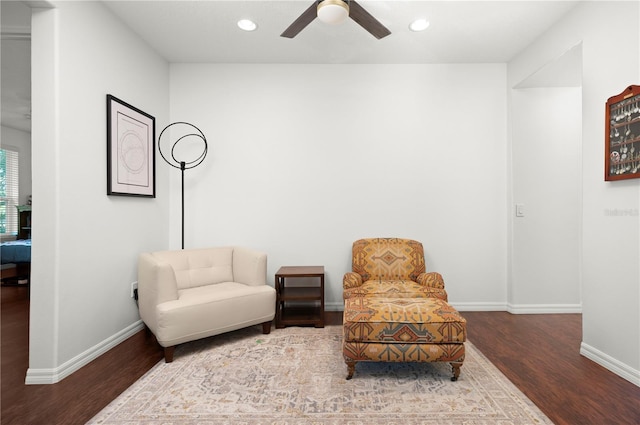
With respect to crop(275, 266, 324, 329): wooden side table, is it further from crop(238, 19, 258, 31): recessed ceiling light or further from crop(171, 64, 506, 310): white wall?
crop(238, 19, 258, 31): recessed ceiling light

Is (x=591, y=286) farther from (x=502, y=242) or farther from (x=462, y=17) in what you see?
(x=462, y=17)

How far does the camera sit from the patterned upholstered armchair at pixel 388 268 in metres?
2.75

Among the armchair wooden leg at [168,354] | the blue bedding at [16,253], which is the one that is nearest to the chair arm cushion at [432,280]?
the armchair wooden leg at [168,354]

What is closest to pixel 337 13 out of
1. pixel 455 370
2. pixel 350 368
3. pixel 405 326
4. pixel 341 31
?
pixel 341 31

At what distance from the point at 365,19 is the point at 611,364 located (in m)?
2.96

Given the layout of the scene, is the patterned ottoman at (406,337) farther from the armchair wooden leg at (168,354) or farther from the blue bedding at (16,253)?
the blue bedding at (16,253)

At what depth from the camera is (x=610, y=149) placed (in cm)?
215

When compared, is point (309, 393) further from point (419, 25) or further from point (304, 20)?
point (419, 25)

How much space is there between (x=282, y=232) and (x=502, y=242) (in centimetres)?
252

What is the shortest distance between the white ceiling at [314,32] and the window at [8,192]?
9.15 ft

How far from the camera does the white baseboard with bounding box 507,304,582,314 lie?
10.7ft

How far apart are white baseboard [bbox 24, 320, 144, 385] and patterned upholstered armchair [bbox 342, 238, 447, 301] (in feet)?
6.60

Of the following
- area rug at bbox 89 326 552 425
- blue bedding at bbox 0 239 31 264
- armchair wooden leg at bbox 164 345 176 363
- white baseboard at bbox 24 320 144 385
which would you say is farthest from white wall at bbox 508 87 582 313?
blue bedding at bbox 0 239 31 264

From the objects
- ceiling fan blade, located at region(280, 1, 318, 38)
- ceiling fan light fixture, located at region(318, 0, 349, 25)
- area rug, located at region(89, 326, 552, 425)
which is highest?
ceiling fan blade, located at region(280, 1, 318, 38)
